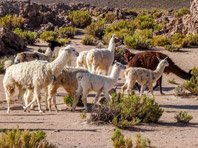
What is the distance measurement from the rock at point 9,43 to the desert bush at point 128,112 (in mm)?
11810

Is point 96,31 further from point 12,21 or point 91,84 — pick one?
point 91,84

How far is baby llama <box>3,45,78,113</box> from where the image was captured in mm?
14391

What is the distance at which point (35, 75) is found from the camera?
47.2ft

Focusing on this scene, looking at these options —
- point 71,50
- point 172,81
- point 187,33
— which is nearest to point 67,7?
point 187,33

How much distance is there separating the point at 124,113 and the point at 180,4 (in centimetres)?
6495

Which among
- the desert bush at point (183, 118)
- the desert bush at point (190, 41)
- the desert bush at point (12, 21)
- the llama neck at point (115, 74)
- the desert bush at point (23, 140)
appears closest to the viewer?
the desert bush at point (23, 140)

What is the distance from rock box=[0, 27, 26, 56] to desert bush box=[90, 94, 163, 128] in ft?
38.7

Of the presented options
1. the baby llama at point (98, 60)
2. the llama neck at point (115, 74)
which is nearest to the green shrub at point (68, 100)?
the llama neck at point (115, 74)

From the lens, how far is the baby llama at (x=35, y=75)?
14391mm

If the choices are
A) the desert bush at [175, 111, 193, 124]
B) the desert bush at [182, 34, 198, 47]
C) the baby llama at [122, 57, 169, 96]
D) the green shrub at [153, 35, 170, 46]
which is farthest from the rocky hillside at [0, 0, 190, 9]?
the desert bush at [175, 111, 193, 124]

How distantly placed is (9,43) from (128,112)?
1316 centimetres

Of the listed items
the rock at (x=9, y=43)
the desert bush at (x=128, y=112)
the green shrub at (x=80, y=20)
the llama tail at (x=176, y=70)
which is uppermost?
the desert bush at (x=128, y=112)

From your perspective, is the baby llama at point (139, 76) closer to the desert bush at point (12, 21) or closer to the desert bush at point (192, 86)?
the desert bush at point (192, 86)

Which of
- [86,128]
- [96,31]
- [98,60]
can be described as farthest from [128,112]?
[96,31]
